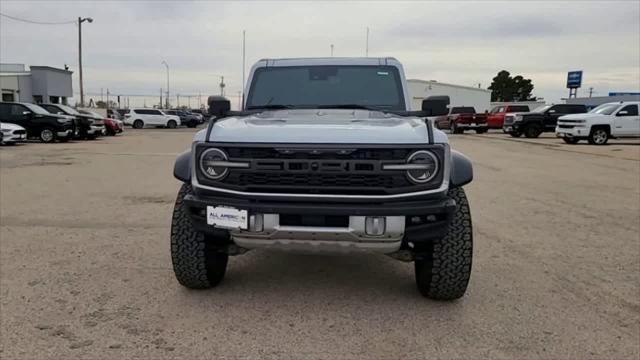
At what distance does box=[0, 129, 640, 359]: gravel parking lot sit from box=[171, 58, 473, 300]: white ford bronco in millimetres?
422

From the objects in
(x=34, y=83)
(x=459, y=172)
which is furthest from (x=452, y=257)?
(x=34, y=83)

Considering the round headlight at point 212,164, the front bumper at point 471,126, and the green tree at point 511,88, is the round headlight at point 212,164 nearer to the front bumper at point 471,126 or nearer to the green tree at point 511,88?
the front bumper at point 471,126

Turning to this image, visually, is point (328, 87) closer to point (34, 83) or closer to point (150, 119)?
point (150, 119)

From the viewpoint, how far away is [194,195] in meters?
3.54

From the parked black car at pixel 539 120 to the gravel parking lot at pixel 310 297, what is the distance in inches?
849

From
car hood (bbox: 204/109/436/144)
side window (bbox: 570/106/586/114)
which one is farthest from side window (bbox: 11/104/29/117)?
side window (bbox: 570/106/586/114)

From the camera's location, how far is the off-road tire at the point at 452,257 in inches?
145

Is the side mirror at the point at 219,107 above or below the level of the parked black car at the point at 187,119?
above

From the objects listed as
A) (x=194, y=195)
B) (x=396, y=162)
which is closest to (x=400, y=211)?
(x=396, y=162)

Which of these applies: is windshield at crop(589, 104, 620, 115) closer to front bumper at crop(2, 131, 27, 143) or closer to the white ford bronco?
the white ford bronco

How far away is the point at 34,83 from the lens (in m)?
44.2

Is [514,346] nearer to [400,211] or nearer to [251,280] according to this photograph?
[400,211]

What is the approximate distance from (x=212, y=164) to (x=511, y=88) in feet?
304

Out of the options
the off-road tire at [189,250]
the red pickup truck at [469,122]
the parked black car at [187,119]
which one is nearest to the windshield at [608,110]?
the red pickup truck at [469,122]
